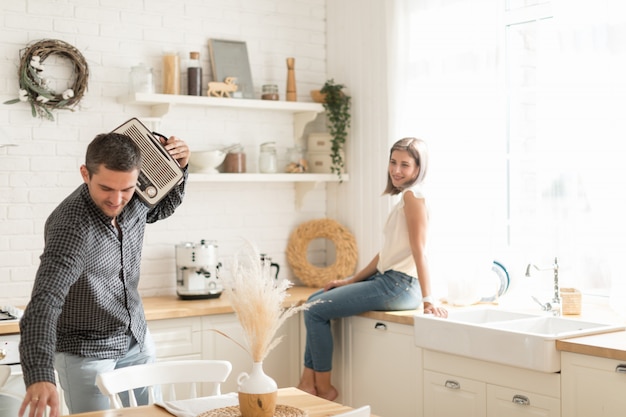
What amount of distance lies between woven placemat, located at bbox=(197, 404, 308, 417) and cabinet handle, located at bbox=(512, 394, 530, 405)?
123 cm

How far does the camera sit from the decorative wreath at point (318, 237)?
5.02 m

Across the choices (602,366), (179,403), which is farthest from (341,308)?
(179,403)

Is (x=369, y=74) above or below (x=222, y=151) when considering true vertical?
above

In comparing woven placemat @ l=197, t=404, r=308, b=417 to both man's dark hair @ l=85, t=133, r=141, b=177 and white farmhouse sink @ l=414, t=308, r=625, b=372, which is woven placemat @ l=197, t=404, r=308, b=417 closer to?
man's dark hair @ l=85, t=133, r=141, b=177

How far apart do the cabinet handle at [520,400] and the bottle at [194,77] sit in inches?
93.8

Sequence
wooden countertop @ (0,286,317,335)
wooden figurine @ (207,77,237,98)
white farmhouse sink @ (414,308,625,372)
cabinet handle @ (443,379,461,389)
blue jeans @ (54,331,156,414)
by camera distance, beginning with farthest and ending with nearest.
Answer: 1. wooden figurine @ (207,77,237,98)
2. wooden countertop @ (0,286,317,335)
3. cabinet handle @ (443,379,461,389)
4. white farmhouse sink @ (414,308,625,372)
5. blue jeans @ (54,331,156,414)

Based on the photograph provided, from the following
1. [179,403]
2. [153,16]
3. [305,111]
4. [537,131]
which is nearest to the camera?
[179,403]

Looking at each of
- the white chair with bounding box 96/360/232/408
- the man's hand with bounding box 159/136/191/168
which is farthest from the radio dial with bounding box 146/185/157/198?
the white chair with bounding box 96/360/232/408

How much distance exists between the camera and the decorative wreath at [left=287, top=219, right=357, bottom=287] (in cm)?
502

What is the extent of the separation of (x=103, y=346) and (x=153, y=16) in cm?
247

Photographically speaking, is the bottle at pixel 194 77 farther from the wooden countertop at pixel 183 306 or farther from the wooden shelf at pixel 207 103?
the wooden countertop at pixel 183 306

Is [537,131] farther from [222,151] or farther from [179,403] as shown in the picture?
[179,403]

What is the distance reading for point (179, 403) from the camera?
2430 mm

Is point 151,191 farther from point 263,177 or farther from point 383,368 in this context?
point 263,177
